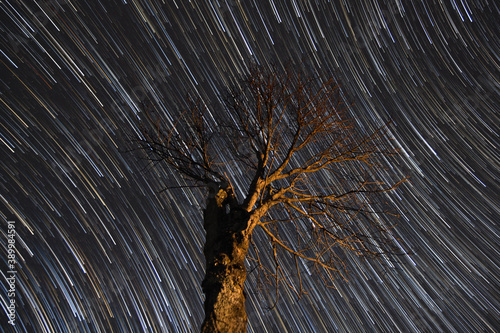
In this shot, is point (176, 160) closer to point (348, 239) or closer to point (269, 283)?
point (269, 283)

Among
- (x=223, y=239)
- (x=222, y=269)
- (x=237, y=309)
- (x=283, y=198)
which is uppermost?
(x=283, y=198)

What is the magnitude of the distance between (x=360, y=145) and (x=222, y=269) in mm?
2424

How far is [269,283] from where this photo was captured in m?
3.80

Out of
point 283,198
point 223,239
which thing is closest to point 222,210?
point 223,239

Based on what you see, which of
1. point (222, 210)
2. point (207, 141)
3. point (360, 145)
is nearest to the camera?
point (222, 210)

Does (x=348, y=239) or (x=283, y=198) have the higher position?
(x=283, y=198)

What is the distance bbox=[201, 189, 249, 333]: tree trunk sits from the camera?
262 cm

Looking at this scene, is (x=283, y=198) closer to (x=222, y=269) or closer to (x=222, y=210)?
(x=222, y=210)

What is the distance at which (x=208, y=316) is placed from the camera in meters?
2.63

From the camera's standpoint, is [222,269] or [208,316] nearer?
[208,316]

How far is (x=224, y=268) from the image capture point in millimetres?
2861

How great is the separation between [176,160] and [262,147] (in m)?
1.17

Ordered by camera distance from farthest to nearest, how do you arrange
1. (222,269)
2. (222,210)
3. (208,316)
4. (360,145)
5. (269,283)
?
(360,145) < (269,283) < (222,210) < (222,269) < (208,316)

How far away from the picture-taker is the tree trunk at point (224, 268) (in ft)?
8.61
